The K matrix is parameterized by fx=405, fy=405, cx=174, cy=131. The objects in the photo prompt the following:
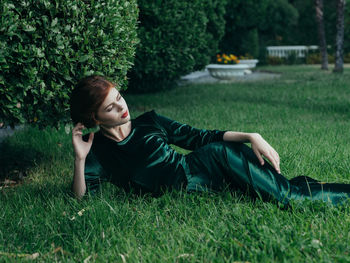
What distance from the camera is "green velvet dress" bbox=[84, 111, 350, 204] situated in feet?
8.13

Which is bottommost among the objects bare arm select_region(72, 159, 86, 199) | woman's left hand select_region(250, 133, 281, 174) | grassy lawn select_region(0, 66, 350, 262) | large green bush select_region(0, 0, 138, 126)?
grassy lawn select_region(0, 66, 350, 262)

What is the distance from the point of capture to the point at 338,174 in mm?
3148

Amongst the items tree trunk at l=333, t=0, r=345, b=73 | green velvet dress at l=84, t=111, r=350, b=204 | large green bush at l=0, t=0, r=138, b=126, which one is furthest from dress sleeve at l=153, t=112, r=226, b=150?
tree trunk at l=333, t=0, r=345, b=73

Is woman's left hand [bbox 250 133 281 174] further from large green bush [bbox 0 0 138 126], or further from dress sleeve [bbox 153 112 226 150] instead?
large green bush [bbox 0 0 138 126]

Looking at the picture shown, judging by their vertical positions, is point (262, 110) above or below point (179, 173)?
below

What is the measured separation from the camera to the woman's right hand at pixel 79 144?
2488 millimetres

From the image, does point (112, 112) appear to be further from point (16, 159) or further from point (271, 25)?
point (271, 25)

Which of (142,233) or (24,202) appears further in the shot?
(24,202)

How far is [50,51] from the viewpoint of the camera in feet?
10.3

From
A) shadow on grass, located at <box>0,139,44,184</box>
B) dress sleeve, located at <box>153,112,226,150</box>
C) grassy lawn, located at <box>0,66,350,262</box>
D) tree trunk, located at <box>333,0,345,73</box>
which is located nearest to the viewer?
grassy lawn, located at <box>0,66,350,262</box>

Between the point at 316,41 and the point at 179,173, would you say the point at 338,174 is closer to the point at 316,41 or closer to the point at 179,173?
the point at 179,173

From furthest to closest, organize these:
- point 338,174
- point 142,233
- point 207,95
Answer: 1. point 207,95
2. point 338,174
3. point 142,233

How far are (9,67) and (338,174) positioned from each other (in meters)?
2.62

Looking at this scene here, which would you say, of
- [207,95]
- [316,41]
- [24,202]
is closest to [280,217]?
[24,202]
